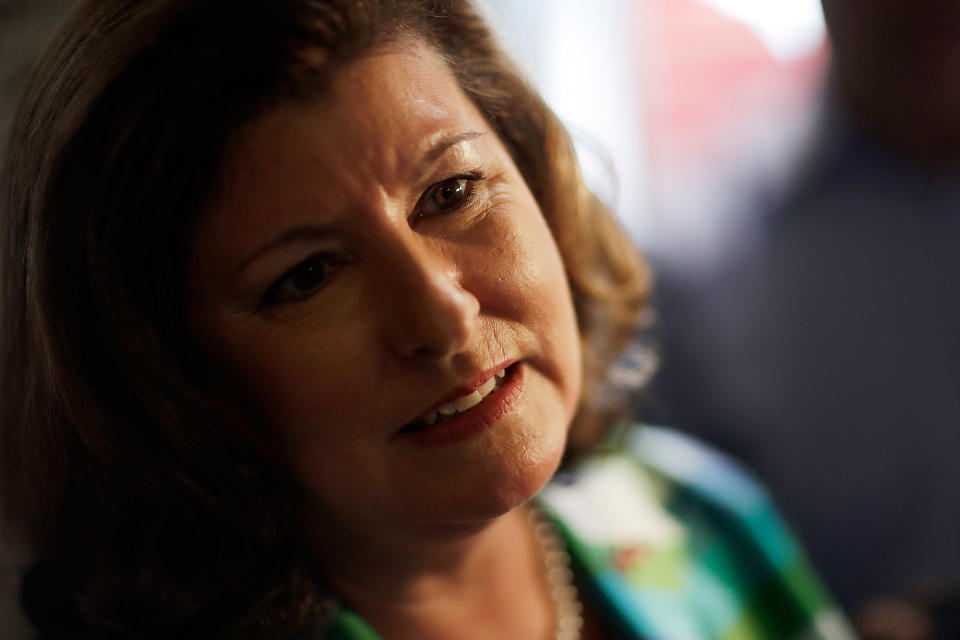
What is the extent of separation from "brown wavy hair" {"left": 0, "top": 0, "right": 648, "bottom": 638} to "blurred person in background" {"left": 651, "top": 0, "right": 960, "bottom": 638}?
30.5 inches

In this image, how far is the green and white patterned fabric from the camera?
3.05 feet

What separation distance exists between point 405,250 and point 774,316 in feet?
3.13

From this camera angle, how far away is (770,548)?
1050mm

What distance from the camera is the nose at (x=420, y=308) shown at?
0.63 metres

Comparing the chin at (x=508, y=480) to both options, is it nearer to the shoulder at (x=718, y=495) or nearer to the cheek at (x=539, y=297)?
the cheek at (x=539, y=297)

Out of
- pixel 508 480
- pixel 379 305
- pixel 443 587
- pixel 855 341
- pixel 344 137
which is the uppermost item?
pixel 344 137

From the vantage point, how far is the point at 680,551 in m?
1.02

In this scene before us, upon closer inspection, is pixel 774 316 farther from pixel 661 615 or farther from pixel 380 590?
pixel 380 590

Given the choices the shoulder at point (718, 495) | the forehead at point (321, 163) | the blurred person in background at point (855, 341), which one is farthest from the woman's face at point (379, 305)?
the blurred person in background at point (855, 341)

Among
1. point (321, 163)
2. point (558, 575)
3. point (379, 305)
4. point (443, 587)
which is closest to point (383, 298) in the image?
point (379, 305)

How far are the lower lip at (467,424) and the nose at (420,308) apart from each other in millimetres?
55

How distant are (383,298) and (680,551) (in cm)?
55

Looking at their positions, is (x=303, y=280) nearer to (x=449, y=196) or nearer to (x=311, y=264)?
(x=311, y=264)

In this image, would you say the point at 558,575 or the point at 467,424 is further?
the point at 558,575
